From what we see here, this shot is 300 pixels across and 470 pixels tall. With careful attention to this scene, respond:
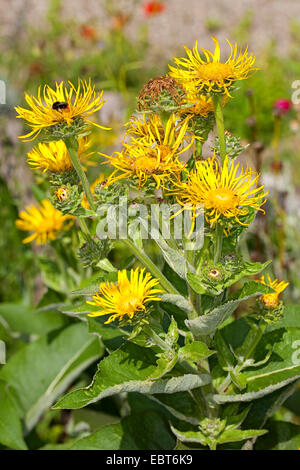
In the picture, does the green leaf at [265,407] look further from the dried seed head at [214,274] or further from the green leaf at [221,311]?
the dried seed head at [214,274]

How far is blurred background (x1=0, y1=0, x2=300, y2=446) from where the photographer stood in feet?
8.23

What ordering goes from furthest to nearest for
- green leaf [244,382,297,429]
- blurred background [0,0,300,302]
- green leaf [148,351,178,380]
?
blurred background [0,0,300,302] < green leaf [244,382,297,429] < green leaf [148,351,178,380]

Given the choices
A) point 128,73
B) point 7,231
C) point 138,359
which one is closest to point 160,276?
point 138,359

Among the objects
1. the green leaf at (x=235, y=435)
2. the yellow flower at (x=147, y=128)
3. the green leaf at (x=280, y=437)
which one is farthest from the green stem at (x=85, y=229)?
the green leaf at (x=280, y=437)

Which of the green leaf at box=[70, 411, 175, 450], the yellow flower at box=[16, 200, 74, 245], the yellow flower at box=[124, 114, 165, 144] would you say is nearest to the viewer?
the yellow flower at box=[124, 114, 165, 144]

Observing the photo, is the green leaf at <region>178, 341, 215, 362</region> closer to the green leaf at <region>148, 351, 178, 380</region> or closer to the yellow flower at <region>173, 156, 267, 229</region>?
the green leaf at <region>148, 351, 178, 380</region>

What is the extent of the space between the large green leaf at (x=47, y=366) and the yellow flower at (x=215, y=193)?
85 cm

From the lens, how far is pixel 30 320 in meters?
2.02

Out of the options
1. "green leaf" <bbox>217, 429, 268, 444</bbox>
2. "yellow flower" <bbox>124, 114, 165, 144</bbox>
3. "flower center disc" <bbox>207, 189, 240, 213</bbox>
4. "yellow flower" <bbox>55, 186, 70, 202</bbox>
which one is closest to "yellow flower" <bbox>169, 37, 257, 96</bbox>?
"yellow flower" <bbox>124, 114, 165, 144</bbox>

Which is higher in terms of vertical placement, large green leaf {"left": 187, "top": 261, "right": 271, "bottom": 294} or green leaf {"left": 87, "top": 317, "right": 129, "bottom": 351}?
large green leaf {"left": 187, "top": 261, "right": 271, "bottom": 294}

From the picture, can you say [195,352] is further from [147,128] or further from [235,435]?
[147,128]

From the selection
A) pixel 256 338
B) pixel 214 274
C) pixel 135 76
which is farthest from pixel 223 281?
pixel 135 76

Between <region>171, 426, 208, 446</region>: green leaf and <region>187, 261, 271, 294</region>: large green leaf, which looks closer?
<region>187, 261, 271, 294</region>: large green leaf

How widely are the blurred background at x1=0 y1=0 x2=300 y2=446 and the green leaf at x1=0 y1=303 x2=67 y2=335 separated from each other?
8 cm
